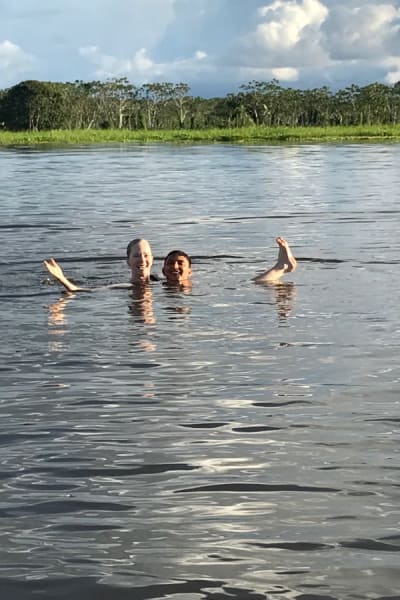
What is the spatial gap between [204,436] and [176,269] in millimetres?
5938

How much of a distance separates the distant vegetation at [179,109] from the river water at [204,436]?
283 feet

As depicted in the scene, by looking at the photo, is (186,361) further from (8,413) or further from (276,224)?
(276,224)

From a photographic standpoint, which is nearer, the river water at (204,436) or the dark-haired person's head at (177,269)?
the river water at (204,436)

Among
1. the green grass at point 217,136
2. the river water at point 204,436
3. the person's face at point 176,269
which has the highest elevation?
the green grass at point 217,136

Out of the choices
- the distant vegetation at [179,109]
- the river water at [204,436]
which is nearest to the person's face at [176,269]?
the river water at [204,436]

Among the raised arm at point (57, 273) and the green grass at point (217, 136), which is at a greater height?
the green grass at point (217, 136)

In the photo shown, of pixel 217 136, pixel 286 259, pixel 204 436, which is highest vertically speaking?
pixel 217 136

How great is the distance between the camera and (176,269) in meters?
10.8

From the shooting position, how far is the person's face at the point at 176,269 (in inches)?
424

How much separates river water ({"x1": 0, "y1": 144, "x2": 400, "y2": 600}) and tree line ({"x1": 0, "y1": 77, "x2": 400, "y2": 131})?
302 ft

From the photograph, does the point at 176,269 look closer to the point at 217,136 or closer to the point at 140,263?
the point at 140,263

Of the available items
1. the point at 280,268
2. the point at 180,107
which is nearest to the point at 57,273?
the point at 280,268

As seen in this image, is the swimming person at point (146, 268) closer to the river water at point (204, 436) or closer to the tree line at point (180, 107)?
the river water at point (204, 436)

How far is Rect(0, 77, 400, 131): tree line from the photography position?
102m
